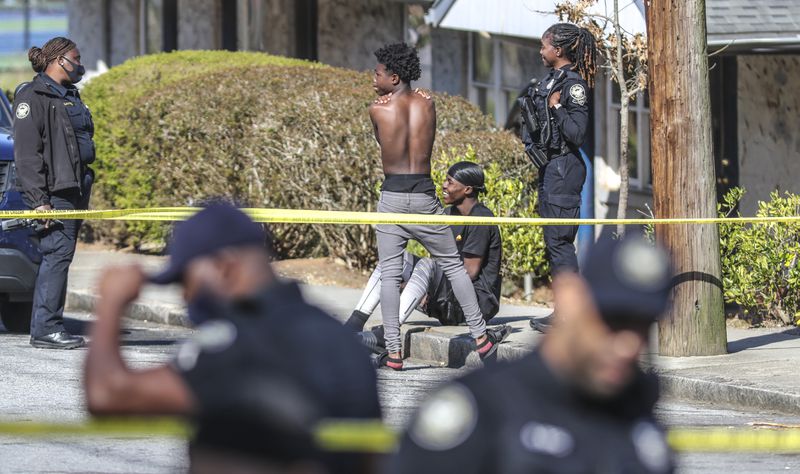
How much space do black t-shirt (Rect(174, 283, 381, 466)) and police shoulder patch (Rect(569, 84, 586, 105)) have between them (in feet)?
20.9

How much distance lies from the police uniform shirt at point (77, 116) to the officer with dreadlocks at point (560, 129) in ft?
9.10

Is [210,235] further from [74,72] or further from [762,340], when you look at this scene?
[762,340]

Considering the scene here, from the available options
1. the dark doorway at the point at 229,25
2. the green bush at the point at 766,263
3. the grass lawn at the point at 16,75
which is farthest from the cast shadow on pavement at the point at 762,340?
the grass lawn at the point at 16,75

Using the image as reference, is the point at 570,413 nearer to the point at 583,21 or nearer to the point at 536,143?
the point at 536,143

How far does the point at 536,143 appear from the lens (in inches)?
378

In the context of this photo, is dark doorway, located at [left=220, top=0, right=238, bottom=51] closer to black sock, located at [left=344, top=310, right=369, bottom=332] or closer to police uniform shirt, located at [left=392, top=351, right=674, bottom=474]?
black sock, located at [left=344, top=310, right=369, bottom=332]

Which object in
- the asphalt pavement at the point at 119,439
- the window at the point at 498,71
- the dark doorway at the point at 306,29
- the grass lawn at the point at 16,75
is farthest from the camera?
the grass lawn at the point at 16,75

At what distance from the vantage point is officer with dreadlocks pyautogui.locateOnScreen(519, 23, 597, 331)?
938 cm

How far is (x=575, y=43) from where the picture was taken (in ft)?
31.3

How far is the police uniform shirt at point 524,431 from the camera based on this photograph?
2777mm

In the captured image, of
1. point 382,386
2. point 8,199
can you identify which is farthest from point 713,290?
point 8,199

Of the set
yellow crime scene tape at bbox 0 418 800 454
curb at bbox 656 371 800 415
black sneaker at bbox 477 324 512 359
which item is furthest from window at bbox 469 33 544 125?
yellow crime scene tape at bbox 0 418 800 454

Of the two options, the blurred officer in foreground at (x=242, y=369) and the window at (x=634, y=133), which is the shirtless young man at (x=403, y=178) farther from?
the window at (x=634, y=133)

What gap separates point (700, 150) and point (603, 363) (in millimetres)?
6358
